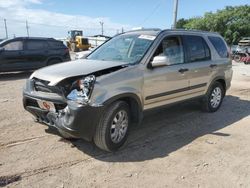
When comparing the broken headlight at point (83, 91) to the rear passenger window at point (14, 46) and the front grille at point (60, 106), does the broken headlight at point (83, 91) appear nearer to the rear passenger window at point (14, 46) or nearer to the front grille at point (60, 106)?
the front grille at point (60, 106)

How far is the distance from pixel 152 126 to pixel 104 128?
1.85 metres

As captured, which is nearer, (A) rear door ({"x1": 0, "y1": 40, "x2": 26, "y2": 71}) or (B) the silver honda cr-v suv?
(B) the silver honda cr-v suv

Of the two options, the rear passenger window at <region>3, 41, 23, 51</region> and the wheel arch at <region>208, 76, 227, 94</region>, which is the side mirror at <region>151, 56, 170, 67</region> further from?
the rear passenger window at <region>3, 41, 23, 51</region>

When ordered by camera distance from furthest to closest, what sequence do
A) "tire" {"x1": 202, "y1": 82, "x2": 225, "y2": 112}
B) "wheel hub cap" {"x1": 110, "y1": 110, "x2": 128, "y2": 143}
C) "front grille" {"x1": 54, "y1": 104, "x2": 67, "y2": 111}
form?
"tire" {"x1": 202, "y1": 82, "x2": 225, "y2": 112} < "wheel hub cap" {"x1": 110, "y1": 110, "x2": 128, "y2": 143} < "front grille" {"x1": 54, "y1": 104, "x2": 67, "y2": 111}

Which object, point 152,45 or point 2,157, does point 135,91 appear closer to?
point 152,45

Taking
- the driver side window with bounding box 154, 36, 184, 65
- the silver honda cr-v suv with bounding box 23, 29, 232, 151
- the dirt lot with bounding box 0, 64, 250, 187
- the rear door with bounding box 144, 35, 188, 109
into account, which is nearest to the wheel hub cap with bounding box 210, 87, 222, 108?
the silver honda cr-v suv with bounding box 23, 29, 232, 151

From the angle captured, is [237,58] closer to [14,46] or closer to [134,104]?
[14,46]

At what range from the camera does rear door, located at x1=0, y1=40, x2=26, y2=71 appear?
12.7 m

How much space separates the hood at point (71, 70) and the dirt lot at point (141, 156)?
43.2 inches

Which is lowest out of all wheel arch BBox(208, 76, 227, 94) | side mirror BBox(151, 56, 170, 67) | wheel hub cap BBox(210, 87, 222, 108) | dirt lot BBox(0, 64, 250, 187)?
dirt lot BBox(0, 64, 250, 187)

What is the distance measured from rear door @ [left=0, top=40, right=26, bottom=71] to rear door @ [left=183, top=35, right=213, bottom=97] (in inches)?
340

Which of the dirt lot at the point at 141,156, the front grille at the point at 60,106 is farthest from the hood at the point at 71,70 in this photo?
the dirt lot at the point at 141,156

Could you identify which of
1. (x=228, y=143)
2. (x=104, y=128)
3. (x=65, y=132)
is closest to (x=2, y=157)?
(x=65, y=132)

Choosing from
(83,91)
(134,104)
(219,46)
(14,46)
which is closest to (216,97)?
(219,46)
